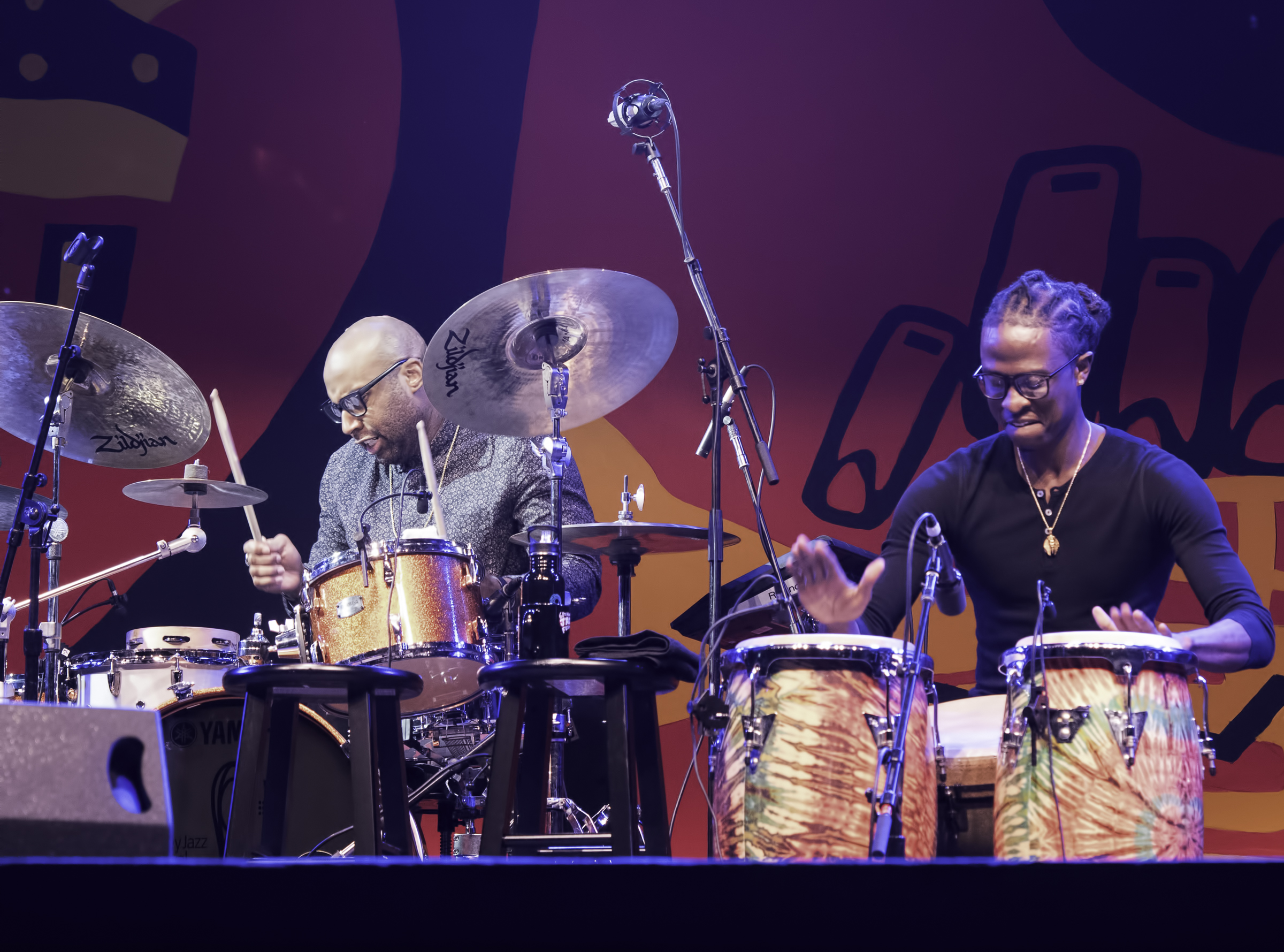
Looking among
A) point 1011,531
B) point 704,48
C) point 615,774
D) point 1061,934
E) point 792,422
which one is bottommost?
point 615,774

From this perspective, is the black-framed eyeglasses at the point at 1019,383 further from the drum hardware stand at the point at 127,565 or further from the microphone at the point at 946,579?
the drum hardware stand at the point at 127,565

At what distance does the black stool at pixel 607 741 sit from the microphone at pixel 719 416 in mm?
624

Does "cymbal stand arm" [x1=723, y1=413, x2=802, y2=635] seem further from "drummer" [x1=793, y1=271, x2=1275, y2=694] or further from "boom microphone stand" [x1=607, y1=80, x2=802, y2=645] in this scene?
"drummer" [x1=793, y1=271, x2=1275, y2=694]

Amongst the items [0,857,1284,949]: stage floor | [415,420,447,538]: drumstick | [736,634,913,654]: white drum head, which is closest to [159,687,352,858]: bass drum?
[415,420,447,538]: drumstick

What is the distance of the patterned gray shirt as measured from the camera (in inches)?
133

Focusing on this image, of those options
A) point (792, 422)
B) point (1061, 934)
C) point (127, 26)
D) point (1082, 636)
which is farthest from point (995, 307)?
point (127, 26)

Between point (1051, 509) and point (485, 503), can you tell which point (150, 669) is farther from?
point (1051, 509)

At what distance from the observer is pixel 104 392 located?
3311 mm

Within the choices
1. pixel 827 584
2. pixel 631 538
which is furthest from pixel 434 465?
pixel 827 584

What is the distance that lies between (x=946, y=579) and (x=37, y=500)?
2326 millimetres

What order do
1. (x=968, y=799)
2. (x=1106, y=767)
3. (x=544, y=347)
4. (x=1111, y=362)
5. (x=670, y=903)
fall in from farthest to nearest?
(x=1111, y=362) < (x=544, y=347) < (x=968, y=799) < (x=1106, y=767) < (x=670, y=903)

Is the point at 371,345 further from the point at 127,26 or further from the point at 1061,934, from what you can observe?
the point at 1061,934

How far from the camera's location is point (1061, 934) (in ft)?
2.31

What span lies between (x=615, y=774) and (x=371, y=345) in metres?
1.73
